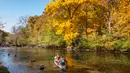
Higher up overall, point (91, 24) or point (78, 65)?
point (91, 24)

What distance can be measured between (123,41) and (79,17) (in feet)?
39.5

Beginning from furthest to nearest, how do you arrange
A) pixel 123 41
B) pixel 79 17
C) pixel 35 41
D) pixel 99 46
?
pixel 35 41, pixel 79 17, pixel 99 46, pixel 123 41

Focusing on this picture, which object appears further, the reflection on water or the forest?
the forest

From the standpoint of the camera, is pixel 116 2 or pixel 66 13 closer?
pixel 66 13

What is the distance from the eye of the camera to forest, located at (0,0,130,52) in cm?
4322

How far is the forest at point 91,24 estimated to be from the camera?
43.2 m

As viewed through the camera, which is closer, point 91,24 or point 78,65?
point 78,65

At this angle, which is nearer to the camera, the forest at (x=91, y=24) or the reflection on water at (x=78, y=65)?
the reflection on water at (x=78, y=65)

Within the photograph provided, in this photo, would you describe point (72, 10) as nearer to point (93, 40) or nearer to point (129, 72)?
point (93, 40)

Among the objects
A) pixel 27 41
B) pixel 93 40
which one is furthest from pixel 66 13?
pixel 27 41

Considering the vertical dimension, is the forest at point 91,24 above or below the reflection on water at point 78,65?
above

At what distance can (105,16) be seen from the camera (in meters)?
53.1

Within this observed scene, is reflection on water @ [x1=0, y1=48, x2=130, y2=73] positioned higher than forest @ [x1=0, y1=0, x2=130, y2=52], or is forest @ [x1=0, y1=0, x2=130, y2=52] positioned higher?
forest @ [x1=0, y1=0, x2=130, y2=52]

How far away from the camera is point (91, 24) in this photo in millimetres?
53406
